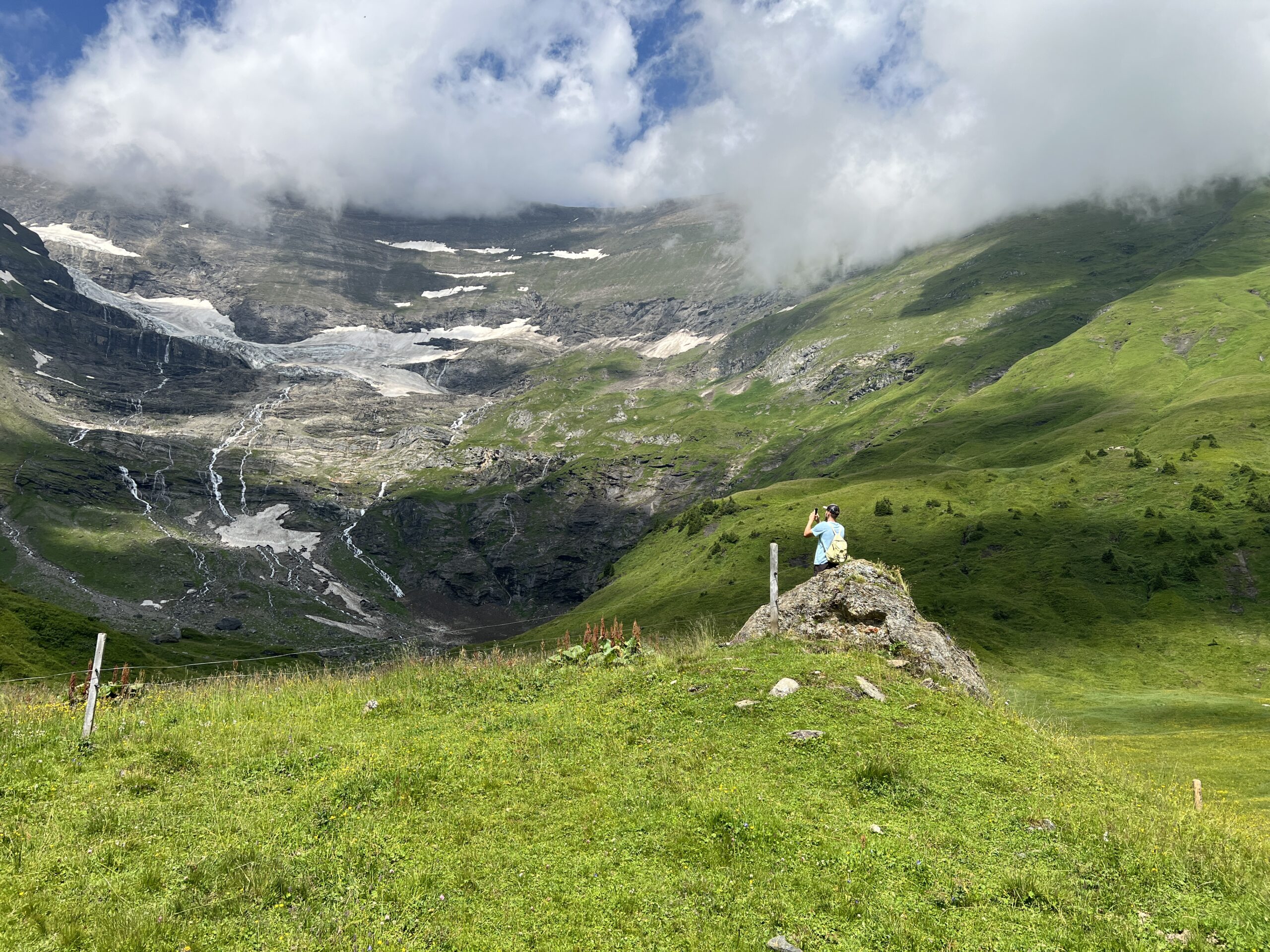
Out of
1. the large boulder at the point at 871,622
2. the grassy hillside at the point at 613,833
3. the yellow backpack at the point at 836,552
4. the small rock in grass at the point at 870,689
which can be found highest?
the yellow backpack at the point at 836,552

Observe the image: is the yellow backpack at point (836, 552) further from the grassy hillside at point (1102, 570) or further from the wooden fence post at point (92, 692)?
the wooden fence post at point (92, 692)

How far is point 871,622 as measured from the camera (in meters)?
A: 26.0

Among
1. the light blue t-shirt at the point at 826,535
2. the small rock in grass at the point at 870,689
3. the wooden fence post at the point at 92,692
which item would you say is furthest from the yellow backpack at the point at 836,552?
the wooden fence post at the point at 92,692

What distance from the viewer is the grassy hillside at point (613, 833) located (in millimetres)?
11484

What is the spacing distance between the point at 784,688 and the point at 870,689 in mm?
2495

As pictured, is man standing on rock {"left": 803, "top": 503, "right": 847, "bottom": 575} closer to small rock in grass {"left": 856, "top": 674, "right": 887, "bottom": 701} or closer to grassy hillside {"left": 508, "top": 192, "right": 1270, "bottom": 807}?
small rock in grass {"left": 856, "top": 674, "right": 887, "bottom": 701}

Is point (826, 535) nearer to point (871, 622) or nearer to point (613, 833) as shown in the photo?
point (871, 622)

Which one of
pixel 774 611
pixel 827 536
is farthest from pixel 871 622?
pixel 827 536

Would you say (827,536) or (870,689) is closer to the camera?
(870,689)

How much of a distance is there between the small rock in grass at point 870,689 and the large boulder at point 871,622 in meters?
3.14

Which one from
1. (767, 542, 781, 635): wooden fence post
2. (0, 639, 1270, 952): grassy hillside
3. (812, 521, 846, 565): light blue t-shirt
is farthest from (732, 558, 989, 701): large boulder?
(0, 639, 1270, 952): grassy hillside

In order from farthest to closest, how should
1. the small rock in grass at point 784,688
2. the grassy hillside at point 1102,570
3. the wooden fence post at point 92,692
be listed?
the grassy hillside at point 1102,570
the small rock in grass at point 784,688
the wooden fence post at point 92,692

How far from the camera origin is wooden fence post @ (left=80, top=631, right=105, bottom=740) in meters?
18.3

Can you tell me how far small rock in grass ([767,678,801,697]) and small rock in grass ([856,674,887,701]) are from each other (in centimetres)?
180
